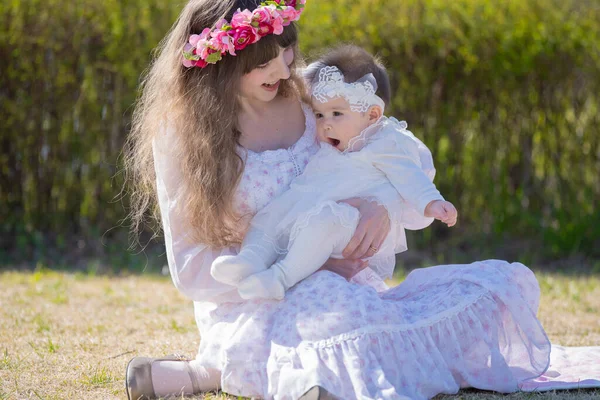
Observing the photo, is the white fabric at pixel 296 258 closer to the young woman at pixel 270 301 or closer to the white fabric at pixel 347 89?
the young woman at pixel 270 301

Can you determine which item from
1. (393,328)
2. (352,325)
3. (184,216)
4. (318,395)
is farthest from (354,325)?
(184,216)

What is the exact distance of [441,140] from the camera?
616 centimetres

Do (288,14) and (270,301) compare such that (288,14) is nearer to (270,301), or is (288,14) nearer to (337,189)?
(337,189)

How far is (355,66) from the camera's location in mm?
3238

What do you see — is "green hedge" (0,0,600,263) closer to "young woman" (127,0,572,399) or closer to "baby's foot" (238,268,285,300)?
"young woman" (127,0,572,399)

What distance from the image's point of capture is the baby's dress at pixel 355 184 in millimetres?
3020

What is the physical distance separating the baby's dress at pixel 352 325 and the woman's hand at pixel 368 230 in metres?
0.08

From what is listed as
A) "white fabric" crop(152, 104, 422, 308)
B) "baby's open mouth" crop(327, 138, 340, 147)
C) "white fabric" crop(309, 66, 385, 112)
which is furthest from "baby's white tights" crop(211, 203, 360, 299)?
"white fabric" crop(309, 66, 385, 112)

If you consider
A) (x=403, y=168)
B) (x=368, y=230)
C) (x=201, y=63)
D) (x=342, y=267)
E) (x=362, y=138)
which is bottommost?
(x=342, y=267)

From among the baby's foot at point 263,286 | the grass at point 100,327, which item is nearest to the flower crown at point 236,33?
the baby's foot at point 263,286

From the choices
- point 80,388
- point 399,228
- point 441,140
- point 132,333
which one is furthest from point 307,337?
point 441,140

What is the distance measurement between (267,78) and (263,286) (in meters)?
0.83

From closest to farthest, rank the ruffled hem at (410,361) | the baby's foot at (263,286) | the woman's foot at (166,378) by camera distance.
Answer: the ruffled hem at (410,361) < the baby's foot at (263,286) < the woman's foot at (166,378)

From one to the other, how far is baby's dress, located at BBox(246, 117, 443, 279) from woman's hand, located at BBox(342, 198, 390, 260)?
1.3 inches
